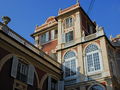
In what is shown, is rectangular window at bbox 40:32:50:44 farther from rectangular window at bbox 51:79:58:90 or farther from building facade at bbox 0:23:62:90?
rectangular window at bbox 51:79:58:90

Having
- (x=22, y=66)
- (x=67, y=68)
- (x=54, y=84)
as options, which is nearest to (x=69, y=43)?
(x=67, y=68)

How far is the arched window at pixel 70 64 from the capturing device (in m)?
21.6

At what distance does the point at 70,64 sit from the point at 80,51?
1.82m

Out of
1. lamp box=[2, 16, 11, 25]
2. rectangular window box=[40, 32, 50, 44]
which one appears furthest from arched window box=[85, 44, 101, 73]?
lamp box=[2, 16, 11, 25]

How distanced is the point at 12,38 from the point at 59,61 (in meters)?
8.24

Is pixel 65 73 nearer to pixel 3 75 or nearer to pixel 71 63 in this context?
pixel 71 63

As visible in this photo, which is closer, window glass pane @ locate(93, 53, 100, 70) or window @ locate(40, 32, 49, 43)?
window glass pane @ locate(93, 53, 100, 70)

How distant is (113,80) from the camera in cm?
1903

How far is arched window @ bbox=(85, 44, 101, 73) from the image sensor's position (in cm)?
2023

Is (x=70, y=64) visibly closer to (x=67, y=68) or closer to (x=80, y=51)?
(x=67, y=68)

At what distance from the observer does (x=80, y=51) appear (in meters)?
22.1

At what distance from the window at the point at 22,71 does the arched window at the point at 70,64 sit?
19.3 ft

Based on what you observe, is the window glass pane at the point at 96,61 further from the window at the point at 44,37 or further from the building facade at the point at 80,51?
the window at the point at 44,37

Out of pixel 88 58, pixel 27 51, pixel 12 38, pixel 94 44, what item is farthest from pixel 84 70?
pixel 12 38
